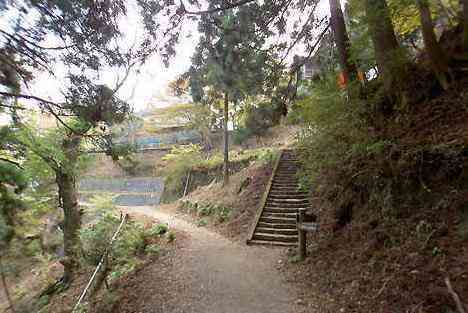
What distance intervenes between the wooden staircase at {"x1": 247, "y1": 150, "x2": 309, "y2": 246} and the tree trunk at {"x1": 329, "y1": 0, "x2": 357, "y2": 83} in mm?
4350

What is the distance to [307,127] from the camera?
6.66 m

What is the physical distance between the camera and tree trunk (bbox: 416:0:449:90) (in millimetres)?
4706

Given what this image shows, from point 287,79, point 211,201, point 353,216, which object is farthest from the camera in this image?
point 211,201

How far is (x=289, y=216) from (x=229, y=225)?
2.27 m

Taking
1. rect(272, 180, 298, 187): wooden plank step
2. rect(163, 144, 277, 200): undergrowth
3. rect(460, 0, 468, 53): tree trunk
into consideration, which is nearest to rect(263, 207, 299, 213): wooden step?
rect(272, 180, 298, 187): wooden plank step

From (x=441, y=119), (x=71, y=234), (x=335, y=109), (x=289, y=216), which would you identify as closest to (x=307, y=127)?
(x=335, y=109)

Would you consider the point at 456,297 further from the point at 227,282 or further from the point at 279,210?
the point at 279,210

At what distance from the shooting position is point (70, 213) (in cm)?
973

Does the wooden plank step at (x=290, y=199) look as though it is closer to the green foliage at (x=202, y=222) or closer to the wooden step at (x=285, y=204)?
the wooden step at (x=285, y=204)

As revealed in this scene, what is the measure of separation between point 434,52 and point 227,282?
17.7 ft

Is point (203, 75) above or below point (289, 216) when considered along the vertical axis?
above

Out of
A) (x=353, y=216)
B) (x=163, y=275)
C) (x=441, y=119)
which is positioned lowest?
(x=163, y=275)

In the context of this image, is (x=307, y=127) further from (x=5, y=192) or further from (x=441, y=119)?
(x=5, y=192)

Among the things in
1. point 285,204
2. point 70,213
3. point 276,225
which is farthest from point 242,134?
point 70,213
